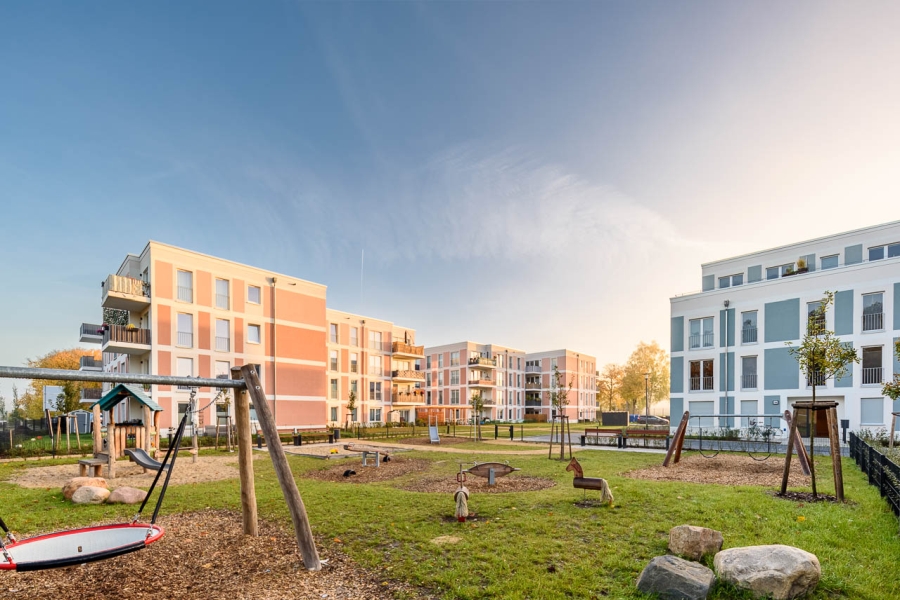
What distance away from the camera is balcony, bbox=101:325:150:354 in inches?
1173

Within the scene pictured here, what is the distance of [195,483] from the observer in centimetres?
1315

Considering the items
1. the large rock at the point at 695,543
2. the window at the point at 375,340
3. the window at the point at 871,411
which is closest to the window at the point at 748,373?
the window at the point at 871,411

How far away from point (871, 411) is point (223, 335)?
4166 cm

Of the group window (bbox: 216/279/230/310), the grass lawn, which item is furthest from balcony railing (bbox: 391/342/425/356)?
the grass lawn

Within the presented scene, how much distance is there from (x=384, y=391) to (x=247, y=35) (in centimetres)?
4498

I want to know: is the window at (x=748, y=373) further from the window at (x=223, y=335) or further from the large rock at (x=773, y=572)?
the window at (x=223, y=335)

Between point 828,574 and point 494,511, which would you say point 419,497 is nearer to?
point 494,511

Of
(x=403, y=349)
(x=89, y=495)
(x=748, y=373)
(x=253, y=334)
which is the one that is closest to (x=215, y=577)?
(x=89, y=495)

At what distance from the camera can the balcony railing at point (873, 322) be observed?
86.9ft

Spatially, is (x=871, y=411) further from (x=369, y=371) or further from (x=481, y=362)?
(x=481, y=362)

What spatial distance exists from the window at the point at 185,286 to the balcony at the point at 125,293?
198 centimetres

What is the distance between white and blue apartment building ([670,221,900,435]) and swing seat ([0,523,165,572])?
29.4 metres

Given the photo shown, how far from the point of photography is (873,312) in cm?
2678

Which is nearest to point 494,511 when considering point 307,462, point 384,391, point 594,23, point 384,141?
point 307,462
